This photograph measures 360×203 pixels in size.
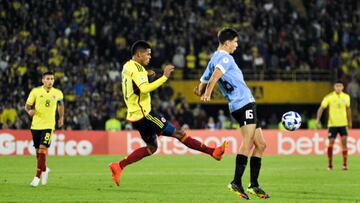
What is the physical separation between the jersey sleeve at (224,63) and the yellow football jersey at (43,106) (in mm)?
5060

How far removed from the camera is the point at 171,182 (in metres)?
17.3

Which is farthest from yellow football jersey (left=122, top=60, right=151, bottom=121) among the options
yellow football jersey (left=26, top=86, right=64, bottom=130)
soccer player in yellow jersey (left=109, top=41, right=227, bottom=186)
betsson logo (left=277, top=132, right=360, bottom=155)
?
betsson logo (left=277, top=132, right=360, bottom=155)

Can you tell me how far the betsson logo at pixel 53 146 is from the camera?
1163 inches

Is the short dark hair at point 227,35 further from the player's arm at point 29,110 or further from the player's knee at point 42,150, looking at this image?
the player's arm at point 29,110

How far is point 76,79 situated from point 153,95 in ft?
9.76

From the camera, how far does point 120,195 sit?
14273 millimetres

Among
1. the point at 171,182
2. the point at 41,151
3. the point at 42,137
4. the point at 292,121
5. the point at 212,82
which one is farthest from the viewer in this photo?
the point at 171,182

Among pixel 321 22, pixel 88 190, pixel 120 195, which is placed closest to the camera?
pixel 120 195

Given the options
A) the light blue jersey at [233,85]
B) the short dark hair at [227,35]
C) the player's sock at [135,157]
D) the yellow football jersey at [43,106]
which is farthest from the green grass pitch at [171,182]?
the short dark hair at [227,35]

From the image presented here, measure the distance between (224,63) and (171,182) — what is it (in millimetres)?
4544

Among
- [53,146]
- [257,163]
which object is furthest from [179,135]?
[53,146]

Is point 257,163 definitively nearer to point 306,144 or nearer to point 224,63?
point 224,63

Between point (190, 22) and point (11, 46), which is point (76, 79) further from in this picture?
point (190, 22)

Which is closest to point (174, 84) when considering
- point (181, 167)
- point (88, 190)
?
point (181, 167)
